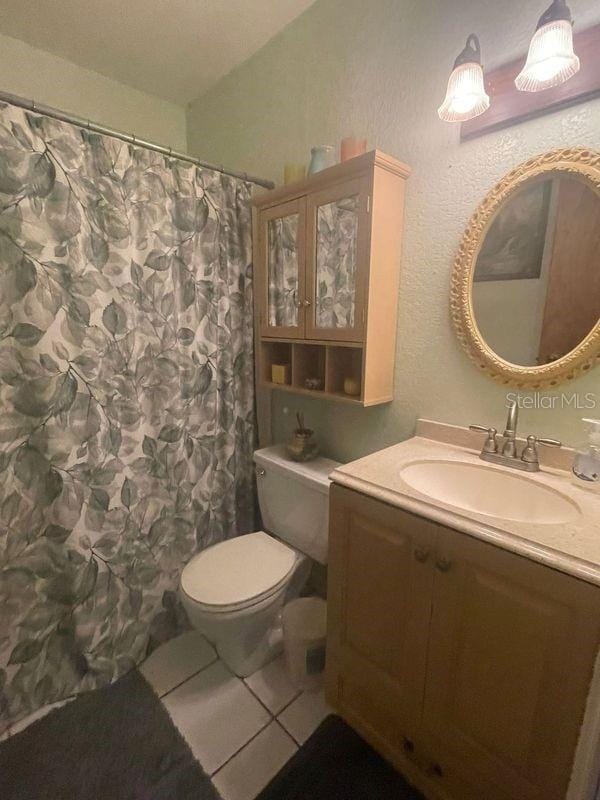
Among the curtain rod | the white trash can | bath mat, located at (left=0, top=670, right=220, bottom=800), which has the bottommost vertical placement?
bath mat, located at (left=0, top=670, right=220, bottom=800)

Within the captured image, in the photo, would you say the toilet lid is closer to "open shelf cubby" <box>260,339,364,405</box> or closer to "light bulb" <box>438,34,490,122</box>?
"open shelf cubby" <box>260,339,364,405</box>

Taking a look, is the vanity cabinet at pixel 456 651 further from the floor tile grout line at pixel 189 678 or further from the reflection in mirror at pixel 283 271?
the reflection in mirror at pixel 283 271

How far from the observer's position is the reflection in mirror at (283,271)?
55.5 inches

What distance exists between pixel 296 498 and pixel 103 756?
98 cm

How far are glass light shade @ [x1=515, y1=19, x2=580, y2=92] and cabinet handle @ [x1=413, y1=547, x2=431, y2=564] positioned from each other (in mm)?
1127

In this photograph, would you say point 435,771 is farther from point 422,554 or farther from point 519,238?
point 519,238

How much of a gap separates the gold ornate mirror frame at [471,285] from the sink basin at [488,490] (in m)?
0.28

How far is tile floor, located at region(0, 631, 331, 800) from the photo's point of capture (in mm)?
1107

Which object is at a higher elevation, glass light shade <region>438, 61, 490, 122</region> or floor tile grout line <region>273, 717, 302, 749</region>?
glass light shade <region>438, 61, 490, 122</region>

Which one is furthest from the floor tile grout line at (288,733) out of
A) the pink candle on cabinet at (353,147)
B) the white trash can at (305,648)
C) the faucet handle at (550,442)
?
the pink candle on cabinet at (353,147)

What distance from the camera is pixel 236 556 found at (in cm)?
140

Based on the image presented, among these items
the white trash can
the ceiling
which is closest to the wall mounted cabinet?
the ceiling

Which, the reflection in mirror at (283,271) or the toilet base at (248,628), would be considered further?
the reflection in mirror at (283,271)

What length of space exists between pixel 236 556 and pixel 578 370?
126 centimetres
